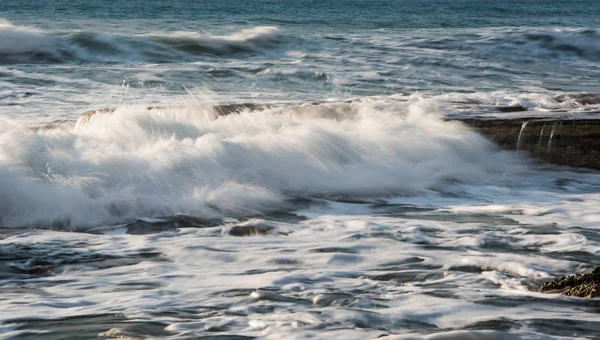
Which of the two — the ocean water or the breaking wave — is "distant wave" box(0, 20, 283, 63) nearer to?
the ocean water

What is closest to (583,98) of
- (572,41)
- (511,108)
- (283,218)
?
(511,108)

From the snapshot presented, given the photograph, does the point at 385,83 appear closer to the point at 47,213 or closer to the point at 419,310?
the point at 47,213

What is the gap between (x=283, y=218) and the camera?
5.05m

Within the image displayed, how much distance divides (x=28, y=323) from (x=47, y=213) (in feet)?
6.27

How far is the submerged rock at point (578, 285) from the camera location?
131 inches

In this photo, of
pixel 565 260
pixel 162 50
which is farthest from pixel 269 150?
pixel 162 50

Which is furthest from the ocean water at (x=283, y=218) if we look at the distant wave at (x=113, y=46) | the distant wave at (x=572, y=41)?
the distant wave at (x=572, y=41)

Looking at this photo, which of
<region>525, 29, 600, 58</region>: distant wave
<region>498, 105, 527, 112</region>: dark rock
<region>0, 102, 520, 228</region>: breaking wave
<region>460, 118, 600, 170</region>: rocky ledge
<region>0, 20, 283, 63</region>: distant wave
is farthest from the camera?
<region>525, 29, 600, 58</region>: distant wave

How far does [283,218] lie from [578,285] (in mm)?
2050

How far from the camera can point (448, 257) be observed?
410 cm

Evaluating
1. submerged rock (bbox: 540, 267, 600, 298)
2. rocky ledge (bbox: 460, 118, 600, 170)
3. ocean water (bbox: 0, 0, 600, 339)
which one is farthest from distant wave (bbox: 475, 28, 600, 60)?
submerged rock (bbox: 540, 267, 600, 298)

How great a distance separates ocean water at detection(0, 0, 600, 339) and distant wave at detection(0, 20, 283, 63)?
3742 millimetres

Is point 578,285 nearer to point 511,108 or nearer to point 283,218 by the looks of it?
point 283,218

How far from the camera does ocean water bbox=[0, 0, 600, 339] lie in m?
3.23
